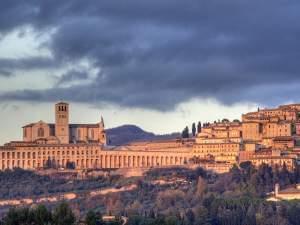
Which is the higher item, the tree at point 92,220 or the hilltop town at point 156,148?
the hilltop town at point 156,148

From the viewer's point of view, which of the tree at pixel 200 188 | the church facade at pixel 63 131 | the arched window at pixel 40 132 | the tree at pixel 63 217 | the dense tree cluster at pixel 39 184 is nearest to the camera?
the tree at pixel 63 217

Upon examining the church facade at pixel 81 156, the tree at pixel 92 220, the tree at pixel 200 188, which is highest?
the church facade at pixel 81 156

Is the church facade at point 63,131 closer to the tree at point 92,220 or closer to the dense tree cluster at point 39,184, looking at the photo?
the dense tree cluster at point 39,184

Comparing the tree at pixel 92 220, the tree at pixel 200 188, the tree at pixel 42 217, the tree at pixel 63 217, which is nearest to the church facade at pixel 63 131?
the tree at pixel 200 188

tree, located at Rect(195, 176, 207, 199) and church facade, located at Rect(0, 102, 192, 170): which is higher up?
church facade, located at Rect(0, 102, 192, 170)

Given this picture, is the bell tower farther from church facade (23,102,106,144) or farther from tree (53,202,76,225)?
tree (53,202,76,225)

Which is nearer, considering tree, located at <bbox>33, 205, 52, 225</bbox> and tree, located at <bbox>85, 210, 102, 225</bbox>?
tree, located at <bbox>33, 205, 52, 225</bbox>

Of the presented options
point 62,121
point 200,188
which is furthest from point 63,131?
point 200,188

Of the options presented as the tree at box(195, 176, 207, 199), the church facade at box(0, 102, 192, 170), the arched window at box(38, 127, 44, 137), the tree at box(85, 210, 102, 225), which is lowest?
the tree at box(85, 210, 102, 225)

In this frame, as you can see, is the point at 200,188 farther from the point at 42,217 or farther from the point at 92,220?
the point at 42,217

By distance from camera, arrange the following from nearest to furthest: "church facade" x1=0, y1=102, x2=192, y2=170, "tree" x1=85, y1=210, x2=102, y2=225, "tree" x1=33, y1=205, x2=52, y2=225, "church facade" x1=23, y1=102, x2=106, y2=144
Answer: "tree" x1=33, y1=205, x2=52, y2=225
"tree" x1=85, y1=210, x2=102, y2=225
"church facade" x1=0, y1=102, x2=192, y2=170
"church facade" x1=23, y1=102, x2=106, y2=144

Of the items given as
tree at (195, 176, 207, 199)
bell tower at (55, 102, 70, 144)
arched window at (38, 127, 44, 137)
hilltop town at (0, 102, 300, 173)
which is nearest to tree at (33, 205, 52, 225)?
tree at (195, 176, 207, 199)

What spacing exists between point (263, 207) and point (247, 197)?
4476mm

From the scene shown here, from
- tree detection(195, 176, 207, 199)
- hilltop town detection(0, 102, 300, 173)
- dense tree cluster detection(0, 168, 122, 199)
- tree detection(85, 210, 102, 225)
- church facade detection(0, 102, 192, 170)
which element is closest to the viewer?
A: tree detection(85, 210, 102, 225)
